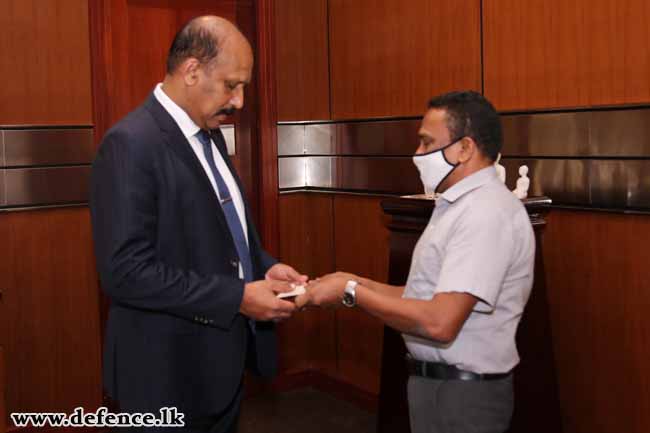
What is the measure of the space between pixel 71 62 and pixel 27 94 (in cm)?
29

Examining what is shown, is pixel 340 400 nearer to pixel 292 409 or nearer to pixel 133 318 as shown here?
pixel 292 409

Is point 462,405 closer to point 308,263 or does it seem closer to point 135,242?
point 135,242

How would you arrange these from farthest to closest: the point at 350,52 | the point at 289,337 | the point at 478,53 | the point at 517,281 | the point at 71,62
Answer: the point at 289,337 < the point at 350,52 < the point at 71,62 < the point at 478,53 < the point at 517,281

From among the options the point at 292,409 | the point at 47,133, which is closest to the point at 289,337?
the point at 292,409

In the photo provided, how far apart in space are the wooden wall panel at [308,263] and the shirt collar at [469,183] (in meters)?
2.76

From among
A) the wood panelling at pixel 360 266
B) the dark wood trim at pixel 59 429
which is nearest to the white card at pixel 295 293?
the wood panelling at pixel 360 266

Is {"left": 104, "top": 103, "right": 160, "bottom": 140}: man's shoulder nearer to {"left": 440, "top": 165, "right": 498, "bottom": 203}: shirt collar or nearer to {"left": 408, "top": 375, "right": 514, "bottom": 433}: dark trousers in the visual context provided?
{"left": 440, "top": 165, "right": 498, "bottom": 203}: shirt collar

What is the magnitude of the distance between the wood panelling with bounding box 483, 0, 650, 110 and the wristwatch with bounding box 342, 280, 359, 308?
5.09 feet

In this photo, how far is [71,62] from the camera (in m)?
4.08

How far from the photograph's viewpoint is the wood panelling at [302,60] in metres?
4.86

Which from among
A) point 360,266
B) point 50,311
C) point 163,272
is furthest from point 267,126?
point 163,272

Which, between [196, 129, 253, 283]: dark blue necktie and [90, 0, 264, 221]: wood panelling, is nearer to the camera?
[196, 129, 253, 283]: dark blue necktie

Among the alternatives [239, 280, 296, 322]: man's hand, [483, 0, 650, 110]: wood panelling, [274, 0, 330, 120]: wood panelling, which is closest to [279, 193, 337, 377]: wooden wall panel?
[274, 0, 330, 120]: wood panelling

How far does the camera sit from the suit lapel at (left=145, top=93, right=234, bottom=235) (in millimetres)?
2114
